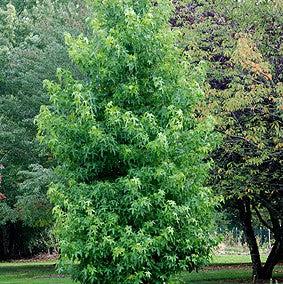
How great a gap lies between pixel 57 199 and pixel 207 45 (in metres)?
6.69

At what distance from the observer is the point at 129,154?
433 inches

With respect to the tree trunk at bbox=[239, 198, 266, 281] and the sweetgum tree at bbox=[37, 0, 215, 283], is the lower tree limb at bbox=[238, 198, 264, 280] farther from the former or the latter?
the sweetgum tree at bbox=[37, 0, 215, 283]

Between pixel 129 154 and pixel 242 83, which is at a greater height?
pixel 242 83

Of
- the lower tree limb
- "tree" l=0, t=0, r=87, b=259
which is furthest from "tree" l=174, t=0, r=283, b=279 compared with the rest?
"tree" l=0, t=0, r=87, b=259

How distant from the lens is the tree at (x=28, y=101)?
25.8m

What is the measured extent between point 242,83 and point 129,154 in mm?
5025

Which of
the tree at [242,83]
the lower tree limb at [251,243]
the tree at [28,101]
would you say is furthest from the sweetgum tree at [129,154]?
the tree at [28,101]

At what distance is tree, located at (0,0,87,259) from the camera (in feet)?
84.8

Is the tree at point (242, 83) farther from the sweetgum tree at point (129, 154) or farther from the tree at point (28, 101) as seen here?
the tree at point (28, 101)

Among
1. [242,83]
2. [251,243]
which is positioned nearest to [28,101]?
[251,243]

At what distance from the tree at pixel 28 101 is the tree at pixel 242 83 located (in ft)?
33.3

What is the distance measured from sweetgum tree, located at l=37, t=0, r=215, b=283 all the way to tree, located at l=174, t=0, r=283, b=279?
8.38 ft

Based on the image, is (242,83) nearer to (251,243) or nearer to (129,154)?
(129,154)

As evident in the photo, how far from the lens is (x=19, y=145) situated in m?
27.9
